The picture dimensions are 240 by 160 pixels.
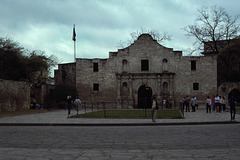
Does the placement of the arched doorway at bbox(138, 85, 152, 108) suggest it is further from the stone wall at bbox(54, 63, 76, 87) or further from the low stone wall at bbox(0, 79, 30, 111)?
the low stone wall at bbox(0, 79, 30, 111)

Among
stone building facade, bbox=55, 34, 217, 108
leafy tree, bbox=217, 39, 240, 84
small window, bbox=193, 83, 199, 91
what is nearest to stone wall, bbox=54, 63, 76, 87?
stone building facade, bbox=55, 34, 217, 108

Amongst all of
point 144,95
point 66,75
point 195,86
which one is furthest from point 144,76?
point 66,75

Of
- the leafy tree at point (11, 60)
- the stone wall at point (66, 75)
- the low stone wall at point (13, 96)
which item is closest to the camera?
the low stone wall at point (13, 96)

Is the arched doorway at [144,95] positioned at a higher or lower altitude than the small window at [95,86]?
lower

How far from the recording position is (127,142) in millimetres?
8094

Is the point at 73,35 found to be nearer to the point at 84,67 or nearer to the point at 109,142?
the point at 84,67

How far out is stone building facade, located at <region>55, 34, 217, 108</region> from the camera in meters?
32.5

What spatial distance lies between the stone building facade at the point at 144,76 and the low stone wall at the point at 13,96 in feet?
25.9

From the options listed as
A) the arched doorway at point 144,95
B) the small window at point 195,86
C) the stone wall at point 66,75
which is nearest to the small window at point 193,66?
the small window at point 195,86

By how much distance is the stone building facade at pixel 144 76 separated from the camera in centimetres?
3247


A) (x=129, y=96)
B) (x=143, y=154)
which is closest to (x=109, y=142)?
(x=143, y=154)

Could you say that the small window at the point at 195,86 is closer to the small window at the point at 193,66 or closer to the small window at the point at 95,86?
the small window at the point at 193,66

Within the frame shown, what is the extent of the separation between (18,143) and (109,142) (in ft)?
8.51

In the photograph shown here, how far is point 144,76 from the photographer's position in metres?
33.0
